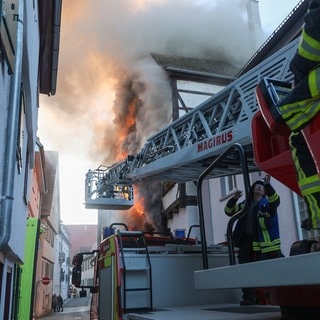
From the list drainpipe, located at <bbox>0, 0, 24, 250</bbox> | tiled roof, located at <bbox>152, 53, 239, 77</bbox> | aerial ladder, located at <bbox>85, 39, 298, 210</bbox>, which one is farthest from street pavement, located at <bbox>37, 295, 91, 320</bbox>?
drainpipe, located at <bbox>0, 0, 24, 250</bbox>

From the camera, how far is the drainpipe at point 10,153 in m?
2.60

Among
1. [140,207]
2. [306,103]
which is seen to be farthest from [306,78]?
[140,207]

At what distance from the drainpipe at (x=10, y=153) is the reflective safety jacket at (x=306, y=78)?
1.80 metres

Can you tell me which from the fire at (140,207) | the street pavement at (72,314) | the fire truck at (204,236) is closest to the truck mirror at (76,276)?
the fire truck at (204,236)

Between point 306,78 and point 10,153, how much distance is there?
6.32ft

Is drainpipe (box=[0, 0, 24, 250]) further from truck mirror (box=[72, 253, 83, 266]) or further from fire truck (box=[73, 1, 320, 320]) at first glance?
truck mirror (box=[72, 253, 83, 266])

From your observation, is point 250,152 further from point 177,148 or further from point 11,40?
point 11,40

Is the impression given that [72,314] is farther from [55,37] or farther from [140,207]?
[55,37]

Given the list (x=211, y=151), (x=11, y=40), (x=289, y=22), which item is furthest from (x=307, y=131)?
(x=289, y=22)

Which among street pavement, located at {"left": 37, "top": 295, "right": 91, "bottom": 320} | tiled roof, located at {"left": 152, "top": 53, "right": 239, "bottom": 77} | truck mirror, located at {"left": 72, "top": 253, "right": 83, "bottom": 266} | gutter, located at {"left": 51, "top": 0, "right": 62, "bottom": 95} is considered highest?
tiled roof, located at {"left": 152, "top": 53, "right": 239, "bottom": 77}

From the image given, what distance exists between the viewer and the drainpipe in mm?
2598

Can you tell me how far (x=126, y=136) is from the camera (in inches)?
639

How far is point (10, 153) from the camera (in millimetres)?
2781

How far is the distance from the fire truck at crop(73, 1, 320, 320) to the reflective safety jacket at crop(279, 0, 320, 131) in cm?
7
